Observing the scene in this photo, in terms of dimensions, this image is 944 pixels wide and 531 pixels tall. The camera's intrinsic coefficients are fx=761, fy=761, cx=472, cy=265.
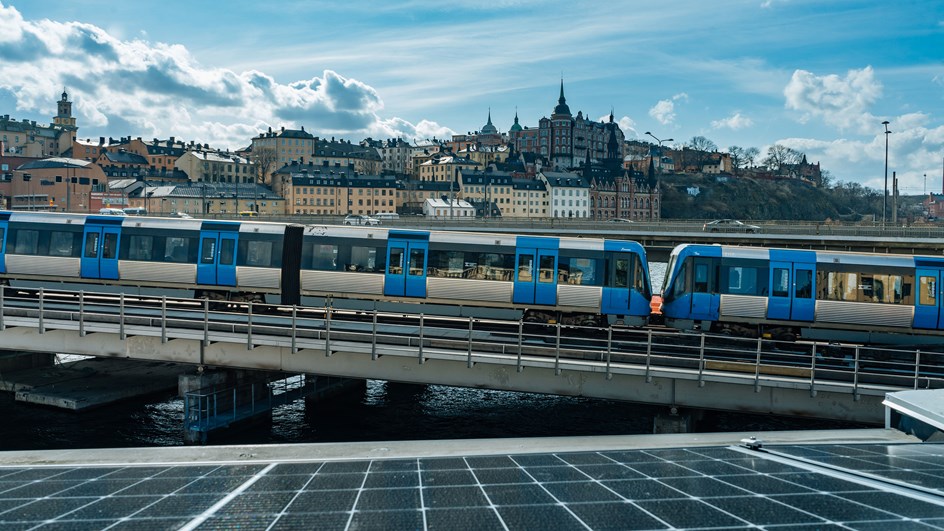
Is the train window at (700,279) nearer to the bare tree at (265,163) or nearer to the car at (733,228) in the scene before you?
the car at (733,228)

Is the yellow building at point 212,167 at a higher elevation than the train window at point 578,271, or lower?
higher

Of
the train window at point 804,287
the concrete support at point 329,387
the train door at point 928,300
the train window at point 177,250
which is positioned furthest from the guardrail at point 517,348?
the train window at point 177,250

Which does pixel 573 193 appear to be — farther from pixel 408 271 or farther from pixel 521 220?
pixel 408 271

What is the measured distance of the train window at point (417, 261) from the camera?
26.7 metres

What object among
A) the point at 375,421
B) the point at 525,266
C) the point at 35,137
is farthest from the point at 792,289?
the point at 35,137

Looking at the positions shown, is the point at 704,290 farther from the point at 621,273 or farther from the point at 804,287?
the point at 804,287

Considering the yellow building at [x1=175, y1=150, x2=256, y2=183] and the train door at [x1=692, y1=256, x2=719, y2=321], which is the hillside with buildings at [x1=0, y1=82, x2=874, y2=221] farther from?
the train door at [x1=692, y1=256, x2=719, y2=321]

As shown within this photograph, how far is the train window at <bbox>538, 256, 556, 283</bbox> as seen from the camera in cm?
2595

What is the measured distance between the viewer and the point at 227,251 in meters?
28.0

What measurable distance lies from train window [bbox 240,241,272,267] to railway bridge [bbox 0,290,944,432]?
162 inches

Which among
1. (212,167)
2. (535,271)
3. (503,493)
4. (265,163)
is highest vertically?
(265,163)

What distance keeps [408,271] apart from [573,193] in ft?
476

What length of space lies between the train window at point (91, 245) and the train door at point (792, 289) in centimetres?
Result: 2435

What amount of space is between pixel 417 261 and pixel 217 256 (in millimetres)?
7531
